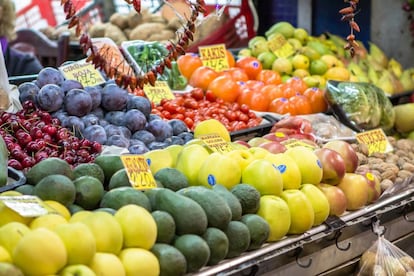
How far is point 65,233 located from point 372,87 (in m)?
2.64

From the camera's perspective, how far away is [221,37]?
18.4 ft

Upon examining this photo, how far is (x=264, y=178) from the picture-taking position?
2.38 meters

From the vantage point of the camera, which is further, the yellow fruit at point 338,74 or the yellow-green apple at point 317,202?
the yellow fruit at point 338,74

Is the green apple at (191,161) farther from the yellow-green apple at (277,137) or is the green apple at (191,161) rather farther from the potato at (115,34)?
the potato at (115,34)

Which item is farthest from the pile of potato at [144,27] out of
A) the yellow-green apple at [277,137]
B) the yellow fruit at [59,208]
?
the yellow fruit at [59,208]

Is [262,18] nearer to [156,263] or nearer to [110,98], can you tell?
[110,98]

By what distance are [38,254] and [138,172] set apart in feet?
2.02

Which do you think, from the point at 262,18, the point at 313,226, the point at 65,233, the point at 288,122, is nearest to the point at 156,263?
the point at 65,233

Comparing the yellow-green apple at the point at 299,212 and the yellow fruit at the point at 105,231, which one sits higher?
the yellow fruit at the point at 105,231

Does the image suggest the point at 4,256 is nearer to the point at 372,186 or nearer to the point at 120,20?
the point at 372,186

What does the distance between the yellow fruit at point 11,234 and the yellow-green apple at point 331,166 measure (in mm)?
1255

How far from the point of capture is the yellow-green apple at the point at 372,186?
2.85 m

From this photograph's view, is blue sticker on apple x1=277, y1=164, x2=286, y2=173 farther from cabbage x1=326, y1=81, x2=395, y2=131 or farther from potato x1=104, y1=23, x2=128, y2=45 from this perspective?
potato x1=104, y1=23, x2=128, y2=45

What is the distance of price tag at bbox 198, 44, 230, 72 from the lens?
166 inches
